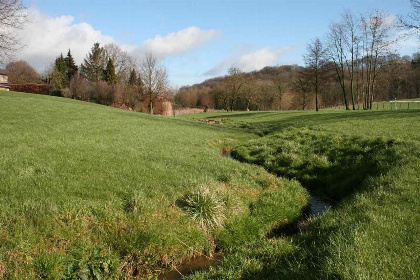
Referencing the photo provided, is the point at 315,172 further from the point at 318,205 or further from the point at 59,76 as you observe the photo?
the point at 59,76

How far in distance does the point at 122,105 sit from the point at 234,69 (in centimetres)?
2993

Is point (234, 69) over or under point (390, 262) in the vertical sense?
over

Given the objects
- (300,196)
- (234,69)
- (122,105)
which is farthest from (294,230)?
(234,69)

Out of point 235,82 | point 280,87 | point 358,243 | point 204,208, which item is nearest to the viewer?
point 358,243

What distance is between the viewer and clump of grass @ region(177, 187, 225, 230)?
6370 mm

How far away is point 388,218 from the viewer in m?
5.39

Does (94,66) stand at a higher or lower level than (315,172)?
higher

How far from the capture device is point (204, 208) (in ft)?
21.4

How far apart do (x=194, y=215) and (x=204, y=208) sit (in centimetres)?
32

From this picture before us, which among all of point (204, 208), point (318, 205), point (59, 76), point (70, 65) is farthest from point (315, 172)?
point (70, 65)

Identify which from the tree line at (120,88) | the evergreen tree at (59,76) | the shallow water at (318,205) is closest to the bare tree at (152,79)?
the tree line at (120,88)

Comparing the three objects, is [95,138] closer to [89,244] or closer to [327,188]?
[89,244]

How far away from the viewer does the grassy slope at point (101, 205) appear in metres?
4.62

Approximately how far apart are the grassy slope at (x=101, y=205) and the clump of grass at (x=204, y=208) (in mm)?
199
